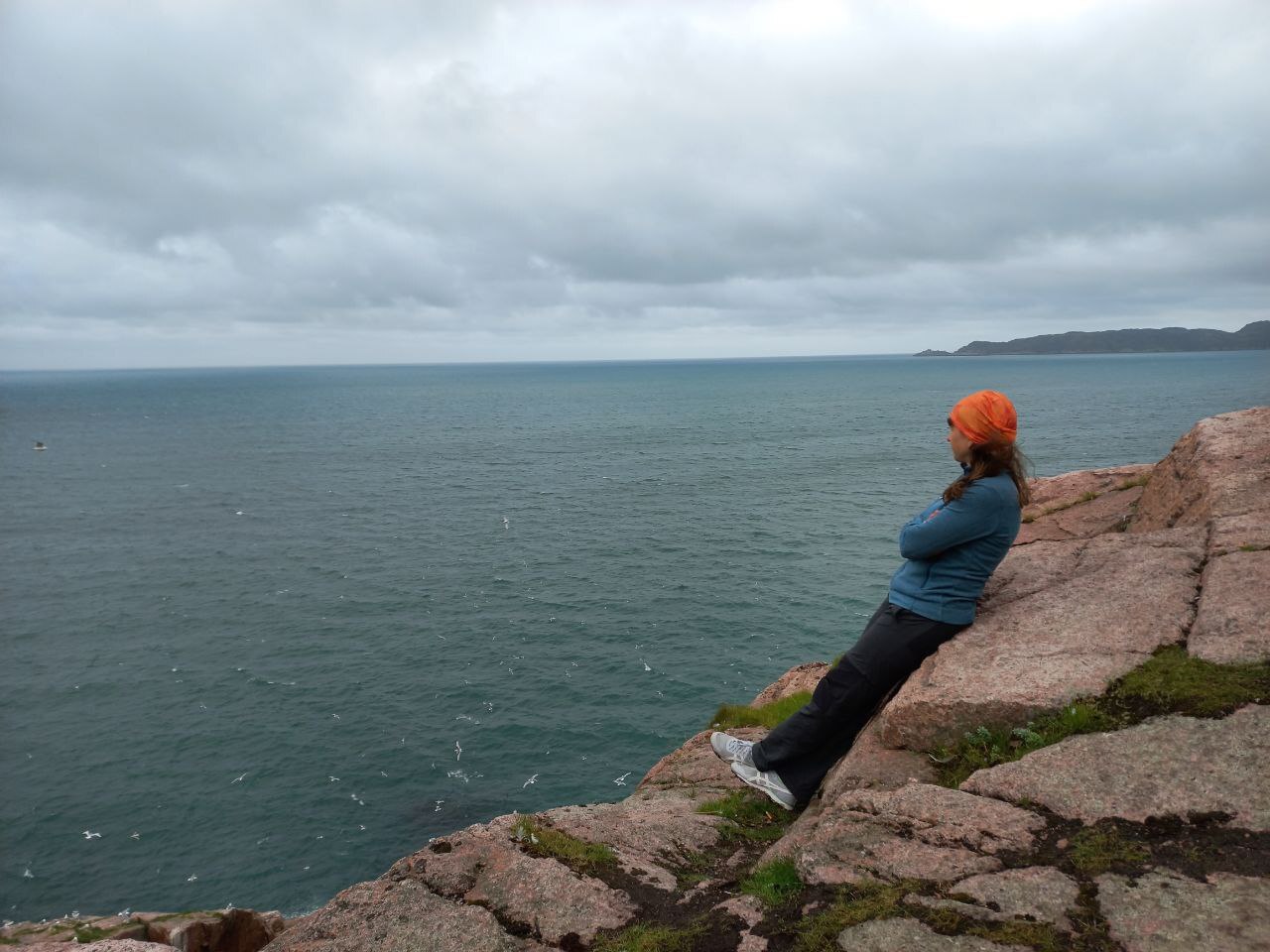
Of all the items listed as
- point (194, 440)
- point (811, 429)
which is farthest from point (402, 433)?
point (811, 429)

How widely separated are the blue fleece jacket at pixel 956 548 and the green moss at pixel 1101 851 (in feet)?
9.36

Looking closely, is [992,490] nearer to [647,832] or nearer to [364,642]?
[647,832]

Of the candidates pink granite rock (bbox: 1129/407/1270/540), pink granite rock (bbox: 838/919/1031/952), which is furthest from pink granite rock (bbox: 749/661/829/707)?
pink granite rock (bbox: 838/919/1031/952)

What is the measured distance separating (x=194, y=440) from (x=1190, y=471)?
13318cm

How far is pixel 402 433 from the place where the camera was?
128125mm

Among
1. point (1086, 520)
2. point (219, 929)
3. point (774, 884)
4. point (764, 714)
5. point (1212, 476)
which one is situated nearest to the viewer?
point (774, 884)

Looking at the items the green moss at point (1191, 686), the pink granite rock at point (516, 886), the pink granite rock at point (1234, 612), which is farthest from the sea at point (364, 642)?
the green moss at point (1191, 686)

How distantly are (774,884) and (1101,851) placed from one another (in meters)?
2.45

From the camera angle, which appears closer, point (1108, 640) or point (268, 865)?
point (1108, 640)

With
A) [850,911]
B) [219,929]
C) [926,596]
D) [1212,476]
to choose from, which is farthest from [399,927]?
[1212,476]

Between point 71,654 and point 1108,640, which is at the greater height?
point 1108,640

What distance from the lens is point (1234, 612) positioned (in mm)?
8055

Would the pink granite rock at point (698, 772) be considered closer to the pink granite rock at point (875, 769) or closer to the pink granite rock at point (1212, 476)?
the pink granite rock at point (875, 769)

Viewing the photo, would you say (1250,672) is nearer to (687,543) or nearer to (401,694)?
(401,694)
